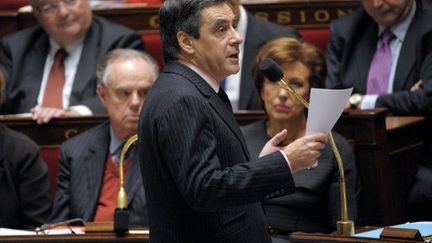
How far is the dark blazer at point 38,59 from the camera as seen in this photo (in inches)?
149

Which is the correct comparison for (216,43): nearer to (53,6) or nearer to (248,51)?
(248,51)

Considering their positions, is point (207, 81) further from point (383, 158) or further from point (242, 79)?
point (242, 79)

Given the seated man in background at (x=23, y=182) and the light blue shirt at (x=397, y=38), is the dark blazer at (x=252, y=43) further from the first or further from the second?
the seated man in background at (x=23, y=182)

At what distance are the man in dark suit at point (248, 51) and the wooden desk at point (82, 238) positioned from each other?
1.18 metres

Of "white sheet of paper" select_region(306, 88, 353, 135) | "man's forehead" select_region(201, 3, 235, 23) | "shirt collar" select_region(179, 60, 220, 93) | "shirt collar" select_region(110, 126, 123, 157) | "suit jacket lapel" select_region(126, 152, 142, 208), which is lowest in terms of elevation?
"suit jacket lapel" select_region(126, 152, 142, 208)

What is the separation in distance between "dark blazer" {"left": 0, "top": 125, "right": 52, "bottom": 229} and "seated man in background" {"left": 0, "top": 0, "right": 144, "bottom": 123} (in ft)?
1.74

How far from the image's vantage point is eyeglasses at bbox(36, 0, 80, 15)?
385 cm

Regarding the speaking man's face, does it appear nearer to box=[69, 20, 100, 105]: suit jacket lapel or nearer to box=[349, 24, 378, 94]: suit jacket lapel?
box=[349, 24, 378, 94]: suit jacket lapel

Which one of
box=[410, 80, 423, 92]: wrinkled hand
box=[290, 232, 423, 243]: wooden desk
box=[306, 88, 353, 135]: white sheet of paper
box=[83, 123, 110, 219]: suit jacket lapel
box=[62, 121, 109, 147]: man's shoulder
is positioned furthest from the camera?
box=[410, 80, 423, 92]: wrinkled hand

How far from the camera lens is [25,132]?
3480mm

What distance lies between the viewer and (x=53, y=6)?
153 inches

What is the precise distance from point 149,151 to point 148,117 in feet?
0.20

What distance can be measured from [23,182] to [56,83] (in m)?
0.72

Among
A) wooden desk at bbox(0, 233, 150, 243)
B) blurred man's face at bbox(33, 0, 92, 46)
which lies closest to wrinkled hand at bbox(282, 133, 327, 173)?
wooden desk at bbox(0, 233, 150, 243)
